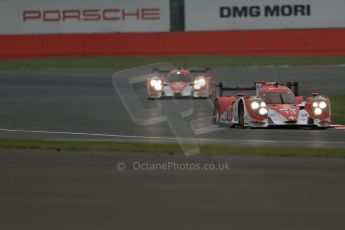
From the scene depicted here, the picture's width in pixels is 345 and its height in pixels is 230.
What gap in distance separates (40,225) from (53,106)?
52.2 ft

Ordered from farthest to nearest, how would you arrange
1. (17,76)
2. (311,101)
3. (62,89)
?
(17,76) → (62,89) → (311,101)

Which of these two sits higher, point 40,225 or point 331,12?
point 331,12

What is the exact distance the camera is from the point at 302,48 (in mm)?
40656

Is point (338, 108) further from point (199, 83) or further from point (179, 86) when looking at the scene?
point (179, 86)

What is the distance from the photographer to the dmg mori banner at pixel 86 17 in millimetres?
45844

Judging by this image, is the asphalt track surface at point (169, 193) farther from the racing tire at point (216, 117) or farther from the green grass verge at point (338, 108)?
the green grass verge at point (338, 108)

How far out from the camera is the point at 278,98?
18.4 m

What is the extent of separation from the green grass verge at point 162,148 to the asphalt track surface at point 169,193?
583 mm

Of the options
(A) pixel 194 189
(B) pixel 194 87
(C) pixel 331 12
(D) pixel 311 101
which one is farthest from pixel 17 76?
(A) pixel 194 189

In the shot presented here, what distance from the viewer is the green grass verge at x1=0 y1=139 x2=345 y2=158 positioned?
1259cm

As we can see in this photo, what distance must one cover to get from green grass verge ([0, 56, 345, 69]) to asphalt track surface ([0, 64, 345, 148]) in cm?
125

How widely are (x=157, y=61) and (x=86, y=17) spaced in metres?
7.73

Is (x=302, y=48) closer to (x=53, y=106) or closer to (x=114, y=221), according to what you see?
(x=53, y=106)
